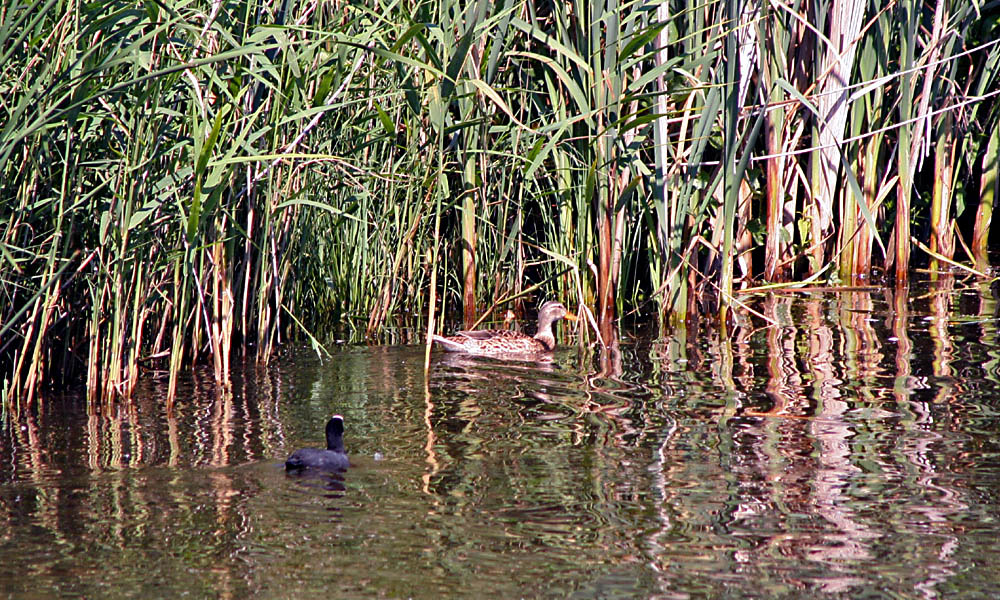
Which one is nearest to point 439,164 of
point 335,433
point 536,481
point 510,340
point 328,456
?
point 510,340

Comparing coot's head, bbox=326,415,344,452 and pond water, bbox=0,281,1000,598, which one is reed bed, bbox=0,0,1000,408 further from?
coot's head, bbox=326,415,344,452

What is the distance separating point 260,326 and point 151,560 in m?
3.42

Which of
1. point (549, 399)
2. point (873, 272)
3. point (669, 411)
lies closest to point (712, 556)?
point (669, 411)

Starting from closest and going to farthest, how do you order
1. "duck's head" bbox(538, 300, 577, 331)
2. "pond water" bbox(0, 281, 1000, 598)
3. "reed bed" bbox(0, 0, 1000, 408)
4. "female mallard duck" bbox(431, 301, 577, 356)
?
"pond water" bbox(0, 281, 1000, 598) < "reed bed" bbox(0, 0, 1000, 408) < "female mallard duck" bbox(431, 301, 577, 356) < "duck's head" bbox(538, 300, 577, 331)

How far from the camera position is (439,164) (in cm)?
710

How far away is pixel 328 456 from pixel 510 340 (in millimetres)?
3178

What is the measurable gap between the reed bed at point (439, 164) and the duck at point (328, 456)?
1.30 meters

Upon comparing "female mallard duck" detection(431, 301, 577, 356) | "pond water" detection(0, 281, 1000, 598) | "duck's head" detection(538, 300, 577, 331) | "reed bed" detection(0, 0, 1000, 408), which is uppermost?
"reed bed" detection(0, 0, 1000, 408)

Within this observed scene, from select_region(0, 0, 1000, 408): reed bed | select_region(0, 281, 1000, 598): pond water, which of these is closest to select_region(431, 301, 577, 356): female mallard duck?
select_region(0, 281, 1000, 598): pond water

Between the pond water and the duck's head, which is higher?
the duck's head

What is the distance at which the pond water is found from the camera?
425 centimetres

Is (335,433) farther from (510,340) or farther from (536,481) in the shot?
(510,340)

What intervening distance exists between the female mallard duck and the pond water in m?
0.16

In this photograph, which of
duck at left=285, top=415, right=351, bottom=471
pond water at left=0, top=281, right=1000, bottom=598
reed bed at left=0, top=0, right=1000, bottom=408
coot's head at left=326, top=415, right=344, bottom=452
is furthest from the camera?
reed bed at left=0, top=0, right=1000, bottom=408
